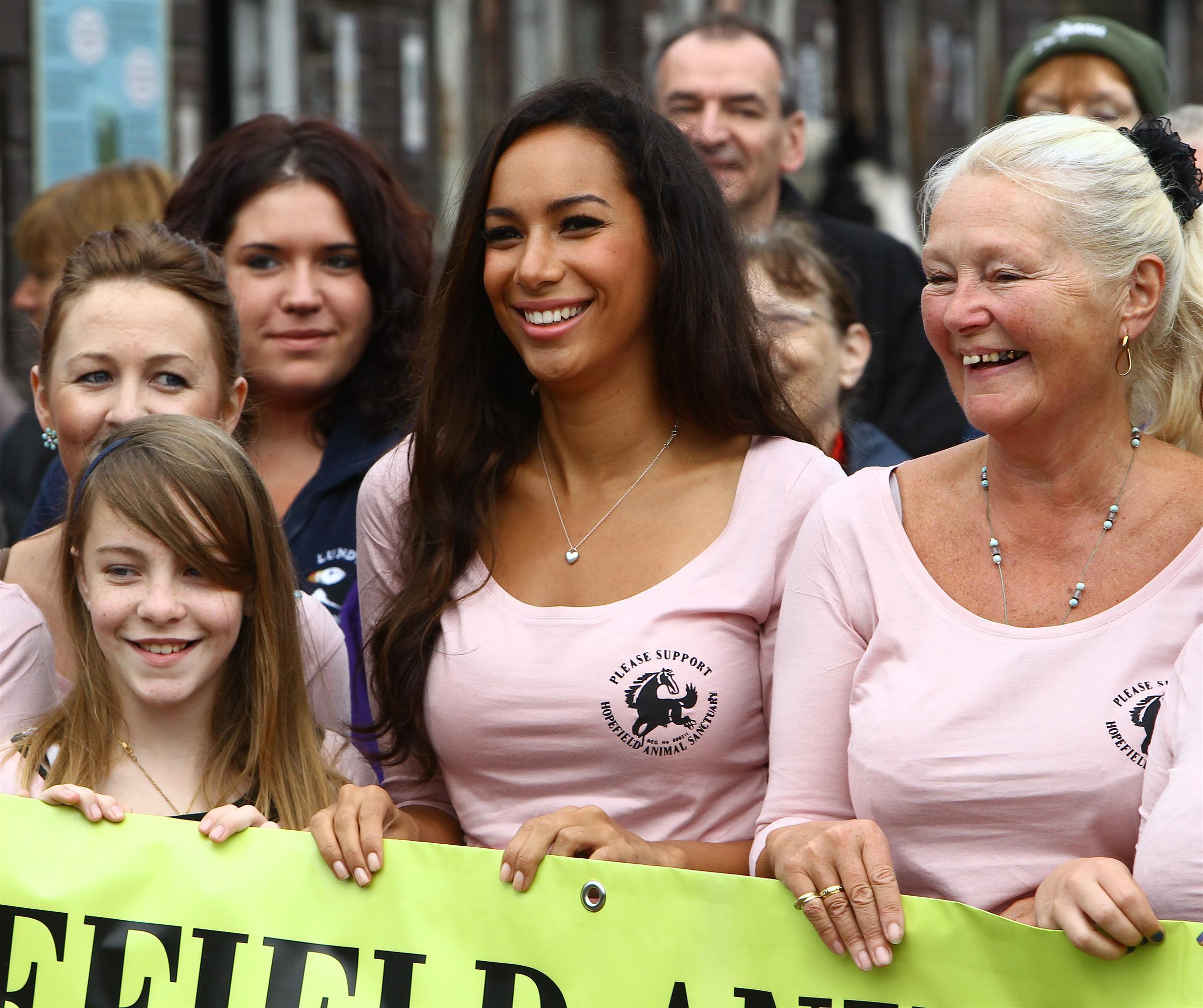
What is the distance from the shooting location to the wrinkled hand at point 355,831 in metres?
2.66

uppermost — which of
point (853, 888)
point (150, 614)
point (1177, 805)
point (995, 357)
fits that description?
point (995, 357)

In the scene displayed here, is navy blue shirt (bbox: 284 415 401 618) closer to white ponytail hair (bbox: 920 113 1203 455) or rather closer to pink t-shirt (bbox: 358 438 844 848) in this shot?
pink t-shirt (bbox: 358 438 844 848)

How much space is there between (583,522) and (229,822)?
0.83 metres

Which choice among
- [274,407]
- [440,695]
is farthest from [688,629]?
[274,407]

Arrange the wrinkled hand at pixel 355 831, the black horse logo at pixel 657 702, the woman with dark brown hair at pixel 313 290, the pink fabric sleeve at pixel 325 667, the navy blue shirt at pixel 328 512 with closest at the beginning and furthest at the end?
the wrinkled hand at pixel 355 831 → the black horse logo at pixel 657 702 → the pink fabric sleeve at pixel 325 667 → the navy blue shirt at pixel 328 512 → the woman with dark brown hair at pixel 313 290

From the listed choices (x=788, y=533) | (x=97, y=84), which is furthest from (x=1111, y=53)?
(x=97, y=84)

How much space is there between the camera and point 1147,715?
2398mm

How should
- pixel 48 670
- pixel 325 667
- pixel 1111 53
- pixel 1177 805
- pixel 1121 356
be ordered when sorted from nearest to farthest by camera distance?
pixel 1177 805 < pixel 1121 356 < pixel 48 670 < pixel 325 667 < pixel 1111 53

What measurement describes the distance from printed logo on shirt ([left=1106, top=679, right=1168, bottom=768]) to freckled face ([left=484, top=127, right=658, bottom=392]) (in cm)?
112

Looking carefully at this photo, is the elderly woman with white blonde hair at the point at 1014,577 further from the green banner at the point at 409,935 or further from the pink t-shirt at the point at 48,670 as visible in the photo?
the pink t-shirt at the point at 48,670

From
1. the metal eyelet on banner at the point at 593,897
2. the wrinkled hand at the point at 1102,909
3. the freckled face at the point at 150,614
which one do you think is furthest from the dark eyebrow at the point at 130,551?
the wrinkled hand at the point at 1102,909

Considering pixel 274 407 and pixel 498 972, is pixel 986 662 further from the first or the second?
pixel 274 407

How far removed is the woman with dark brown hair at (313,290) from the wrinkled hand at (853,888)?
5.90 feet

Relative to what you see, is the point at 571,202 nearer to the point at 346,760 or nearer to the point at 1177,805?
the point at 346,760
